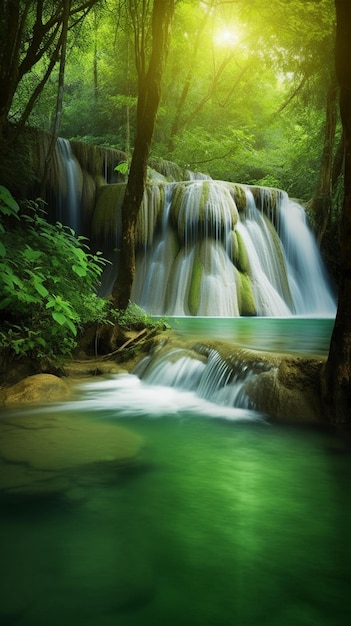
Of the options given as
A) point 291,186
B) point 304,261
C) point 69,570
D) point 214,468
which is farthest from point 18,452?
point 291,186

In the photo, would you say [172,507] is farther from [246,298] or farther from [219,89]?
[219,89]

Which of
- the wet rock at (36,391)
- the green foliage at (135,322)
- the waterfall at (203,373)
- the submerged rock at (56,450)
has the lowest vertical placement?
the submerged rock at (56,450)

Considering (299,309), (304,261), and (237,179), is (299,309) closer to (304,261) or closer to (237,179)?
(304,261)

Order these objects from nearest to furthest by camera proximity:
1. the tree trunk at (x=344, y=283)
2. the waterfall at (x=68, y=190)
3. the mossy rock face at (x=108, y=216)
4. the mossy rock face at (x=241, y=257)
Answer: the tree trunk at (x=344, y=283) < the mossy rock face at (x=241, y=257) < the mossy rock face at (x=108, y=216) < the waterfall at (x=68, y=190)

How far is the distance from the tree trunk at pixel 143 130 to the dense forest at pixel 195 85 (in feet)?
0.08

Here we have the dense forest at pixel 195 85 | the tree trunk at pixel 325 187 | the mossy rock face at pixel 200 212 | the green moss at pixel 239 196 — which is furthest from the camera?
the tree trunk at pixel 325 187

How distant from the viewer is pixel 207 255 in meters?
14.7

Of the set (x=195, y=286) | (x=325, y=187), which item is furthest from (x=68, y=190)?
(x=325, y=187)

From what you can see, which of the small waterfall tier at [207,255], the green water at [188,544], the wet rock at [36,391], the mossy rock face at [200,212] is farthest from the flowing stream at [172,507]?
→ the mossy rock face at [200,212]

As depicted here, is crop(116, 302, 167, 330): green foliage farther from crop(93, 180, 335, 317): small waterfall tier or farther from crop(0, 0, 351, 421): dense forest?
crop(93, 180, 335, 317): small waterfall tier

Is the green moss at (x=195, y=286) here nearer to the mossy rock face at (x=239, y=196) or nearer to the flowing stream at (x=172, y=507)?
the mossy rock face at (x=239, y=196)

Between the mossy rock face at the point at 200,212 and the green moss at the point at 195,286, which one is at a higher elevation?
the mossy rock face at the point at 200,212

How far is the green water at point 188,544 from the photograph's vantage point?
1854 mm

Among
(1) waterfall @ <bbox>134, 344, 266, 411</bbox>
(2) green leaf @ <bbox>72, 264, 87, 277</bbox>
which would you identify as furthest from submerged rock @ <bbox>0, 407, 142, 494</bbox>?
(2) green leaf @ <bbox>72, 264, 87, 277</bbox>
